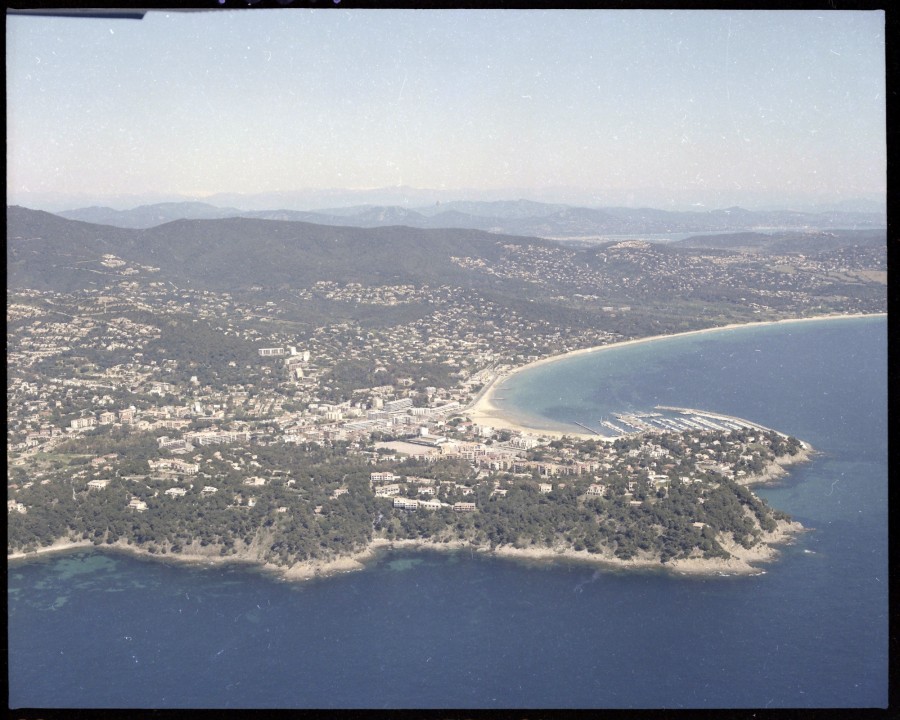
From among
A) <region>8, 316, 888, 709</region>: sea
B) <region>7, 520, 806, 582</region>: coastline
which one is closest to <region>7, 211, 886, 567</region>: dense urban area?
<region>7, 520, 806, 582</region>: coastline

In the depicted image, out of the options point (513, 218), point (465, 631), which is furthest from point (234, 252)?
point (465, 631)

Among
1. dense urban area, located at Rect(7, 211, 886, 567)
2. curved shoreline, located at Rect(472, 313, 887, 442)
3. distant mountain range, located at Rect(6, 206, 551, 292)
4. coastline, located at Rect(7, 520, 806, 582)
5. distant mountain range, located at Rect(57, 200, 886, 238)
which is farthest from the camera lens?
distant mountain range, located at Rect(57, 200, 886, 238)

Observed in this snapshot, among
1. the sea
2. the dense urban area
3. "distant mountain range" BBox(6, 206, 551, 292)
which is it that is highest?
"distant mountain range" BBox(6, 206, 551, 292)

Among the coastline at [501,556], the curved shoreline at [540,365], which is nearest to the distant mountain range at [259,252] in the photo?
the curved shoreline at [540,365]

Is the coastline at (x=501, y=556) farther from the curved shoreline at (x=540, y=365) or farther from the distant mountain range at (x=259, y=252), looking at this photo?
the distant mountain range at (x=259, y=252)

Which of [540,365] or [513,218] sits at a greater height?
[513,218]

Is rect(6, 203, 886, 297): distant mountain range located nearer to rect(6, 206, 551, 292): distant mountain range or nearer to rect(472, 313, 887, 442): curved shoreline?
rect(6, 206, 551, 292): distant mountain range

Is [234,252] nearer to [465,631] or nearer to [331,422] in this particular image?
[331,422]
